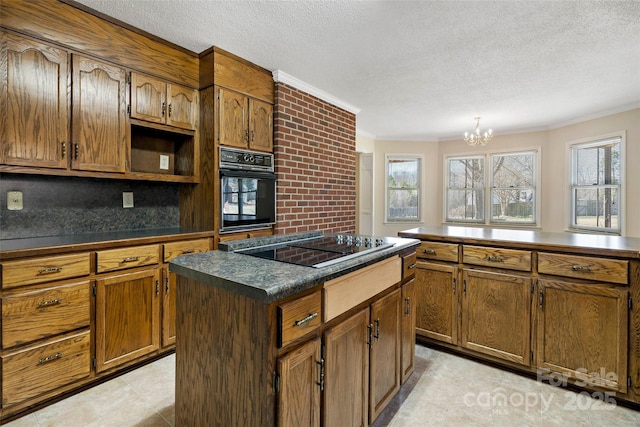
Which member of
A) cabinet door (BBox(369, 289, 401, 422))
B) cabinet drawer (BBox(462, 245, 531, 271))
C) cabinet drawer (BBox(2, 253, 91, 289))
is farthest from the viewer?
cabinet drawer (BBox(462, 245, 531, 271))

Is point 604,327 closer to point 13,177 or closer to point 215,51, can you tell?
point 215,51

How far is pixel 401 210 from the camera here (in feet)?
21.1

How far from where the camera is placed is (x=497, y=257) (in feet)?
7.06

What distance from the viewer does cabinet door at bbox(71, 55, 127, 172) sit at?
2051 mm

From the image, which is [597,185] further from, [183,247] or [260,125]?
[183,247]

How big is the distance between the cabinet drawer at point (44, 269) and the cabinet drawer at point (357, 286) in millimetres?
1664

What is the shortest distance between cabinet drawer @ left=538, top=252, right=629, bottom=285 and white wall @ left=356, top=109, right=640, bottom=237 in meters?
3.15

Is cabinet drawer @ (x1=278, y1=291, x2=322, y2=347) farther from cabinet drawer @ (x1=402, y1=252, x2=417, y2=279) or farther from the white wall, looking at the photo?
the white wall

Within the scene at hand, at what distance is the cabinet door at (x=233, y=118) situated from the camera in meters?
2.62

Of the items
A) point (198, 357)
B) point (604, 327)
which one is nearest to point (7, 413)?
point (198, 357)

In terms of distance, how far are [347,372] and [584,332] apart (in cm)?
167

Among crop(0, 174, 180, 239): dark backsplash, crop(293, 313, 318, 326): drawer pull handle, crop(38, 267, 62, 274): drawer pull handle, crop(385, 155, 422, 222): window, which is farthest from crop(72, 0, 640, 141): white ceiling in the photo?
crop(385, 155, 422, 222): window

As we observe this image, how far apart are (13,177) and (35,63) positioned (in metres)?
0.78

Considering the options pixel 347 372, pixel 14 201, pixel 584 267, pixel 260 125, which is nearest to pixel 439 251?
pixel 584 267
